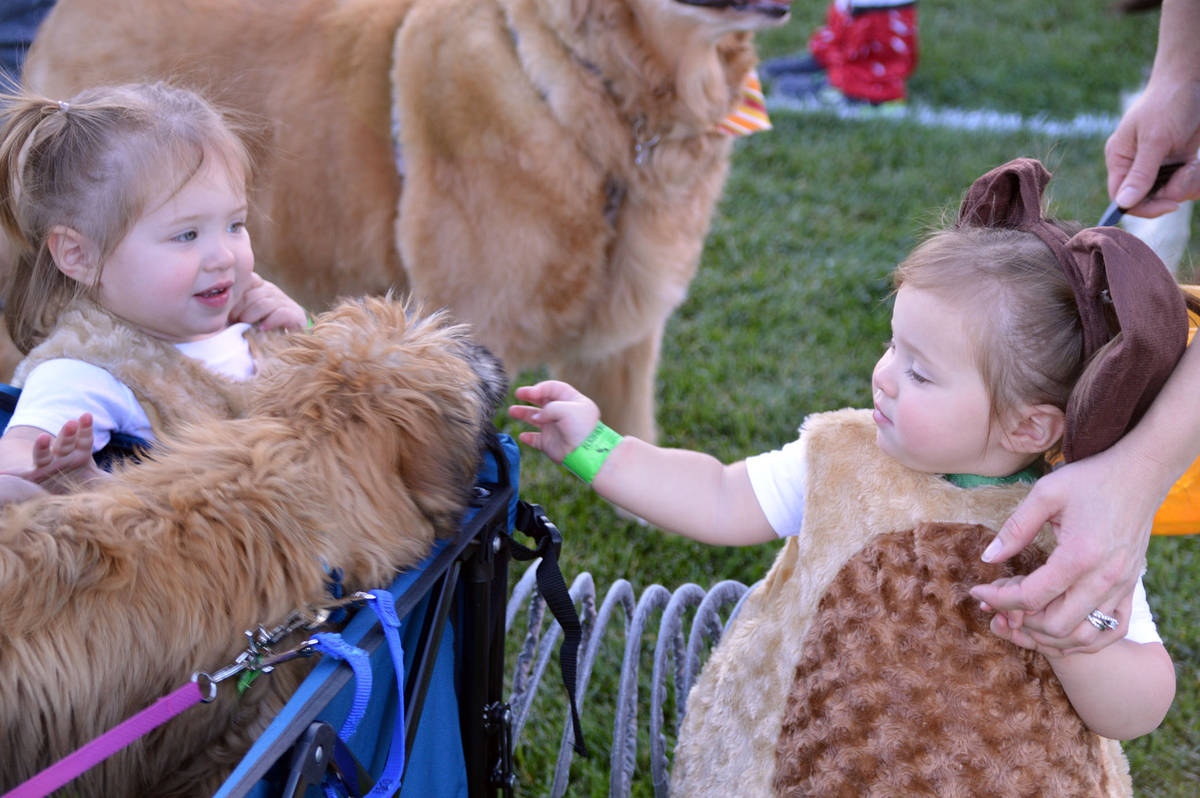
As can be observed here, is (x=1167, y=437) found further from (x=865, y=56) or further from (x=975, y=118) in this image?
(x=865, y=56)

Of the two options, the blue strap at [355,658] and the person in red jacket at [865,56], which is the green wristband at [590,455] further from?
the person in red jacket at [865,56]

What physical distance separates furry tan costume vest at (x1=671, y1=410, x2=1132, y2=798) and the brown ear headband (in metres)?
0.20

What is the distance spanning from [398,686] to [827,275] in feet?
13.4

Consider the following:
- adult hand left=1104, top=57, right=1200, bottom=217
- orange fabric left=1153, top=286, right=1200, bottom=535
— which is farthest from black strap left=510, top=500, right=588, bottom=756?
adult hand left=1104, top=57, right=1200, bottom=217

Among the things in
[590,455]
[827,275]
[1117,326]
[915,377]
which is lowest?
[827,275]

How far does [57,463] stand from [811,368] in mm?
3283

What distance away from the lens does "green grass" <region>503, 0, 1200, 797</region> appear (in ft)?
9.20

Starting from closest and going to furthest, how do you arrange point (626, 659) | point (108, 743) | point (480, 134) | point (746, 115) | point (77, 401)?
point (108, 743)
point (77, 401)
point (626, 659)
point (480, 134)
point (746, 115)

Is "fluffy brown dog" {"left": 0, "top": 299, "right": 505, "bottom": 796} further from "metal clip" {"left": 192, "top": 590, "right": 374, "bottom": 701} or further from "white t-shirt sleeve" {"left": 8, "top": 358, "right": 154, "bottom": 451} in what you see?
"white t-shirt sleeve" {"left": 8, "top": 358, "right": 154, "bottom": 451}

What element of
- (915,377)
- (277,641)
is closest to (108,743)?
(277,641)

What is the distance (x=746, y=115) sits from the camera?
122 inches

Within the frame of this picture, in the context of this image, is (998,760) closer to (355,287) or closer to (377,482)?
(377,482)

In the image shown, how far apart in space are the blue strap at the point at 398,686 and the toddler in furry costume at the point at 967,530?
0.65 metres

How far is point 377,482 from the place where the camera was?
1.29 m
